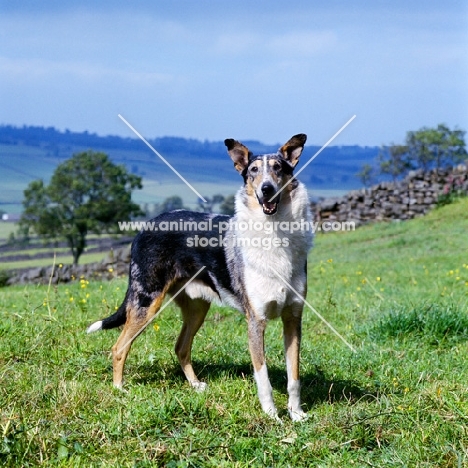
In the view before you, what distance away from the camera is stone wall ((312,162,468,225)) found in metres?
22.8

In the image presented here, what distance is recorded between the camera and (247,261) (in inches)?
213

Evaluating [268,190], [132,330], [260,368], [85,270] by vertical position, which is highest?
[268,190]

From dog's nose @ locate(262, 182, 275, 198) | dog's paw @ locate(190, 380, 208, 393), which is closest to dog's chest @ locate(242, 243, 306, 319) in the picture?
dog's nose @ locate(262, 182, 275, 198)

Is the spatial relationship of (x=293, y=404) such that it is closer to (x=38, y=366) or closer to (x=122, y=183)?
(x=38, y=366)

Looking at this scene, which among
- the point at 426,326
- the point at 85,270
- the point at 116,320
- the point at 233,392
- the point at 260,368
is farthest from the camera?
A: the point at 85,270

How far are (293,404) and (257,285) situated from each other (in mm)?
927

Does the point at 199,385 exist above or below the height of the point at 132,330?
below

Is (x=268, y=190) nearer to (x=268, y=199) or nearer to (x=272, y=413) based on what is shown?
(x=268, y=199)

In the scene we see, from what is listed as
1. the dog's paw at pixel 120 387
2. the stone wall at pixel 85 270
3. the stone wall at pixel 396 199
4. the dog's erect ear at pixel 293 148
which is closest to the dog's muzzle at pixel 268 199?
the dog's erect ear at pixel 293 148


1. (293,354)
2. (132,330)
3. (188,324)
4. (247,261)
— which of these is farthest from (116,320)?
(293,354)

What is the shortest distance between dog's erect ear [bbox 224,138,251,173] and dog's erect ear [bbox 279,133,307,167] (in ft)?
0.88

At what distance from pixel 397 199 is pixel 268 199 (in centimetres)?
1890

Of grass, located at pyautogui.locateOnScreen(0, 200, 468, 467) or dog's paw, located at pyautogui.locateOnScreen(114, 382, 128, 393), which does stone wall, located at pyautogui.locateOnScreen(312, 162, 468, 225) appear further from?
dog's paw, located at pyautogui.locateOnScreen(114, 382, 128, 393)

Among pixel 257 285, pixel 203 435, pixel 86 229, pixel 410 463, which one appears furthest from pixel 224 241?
pixel 86 229
